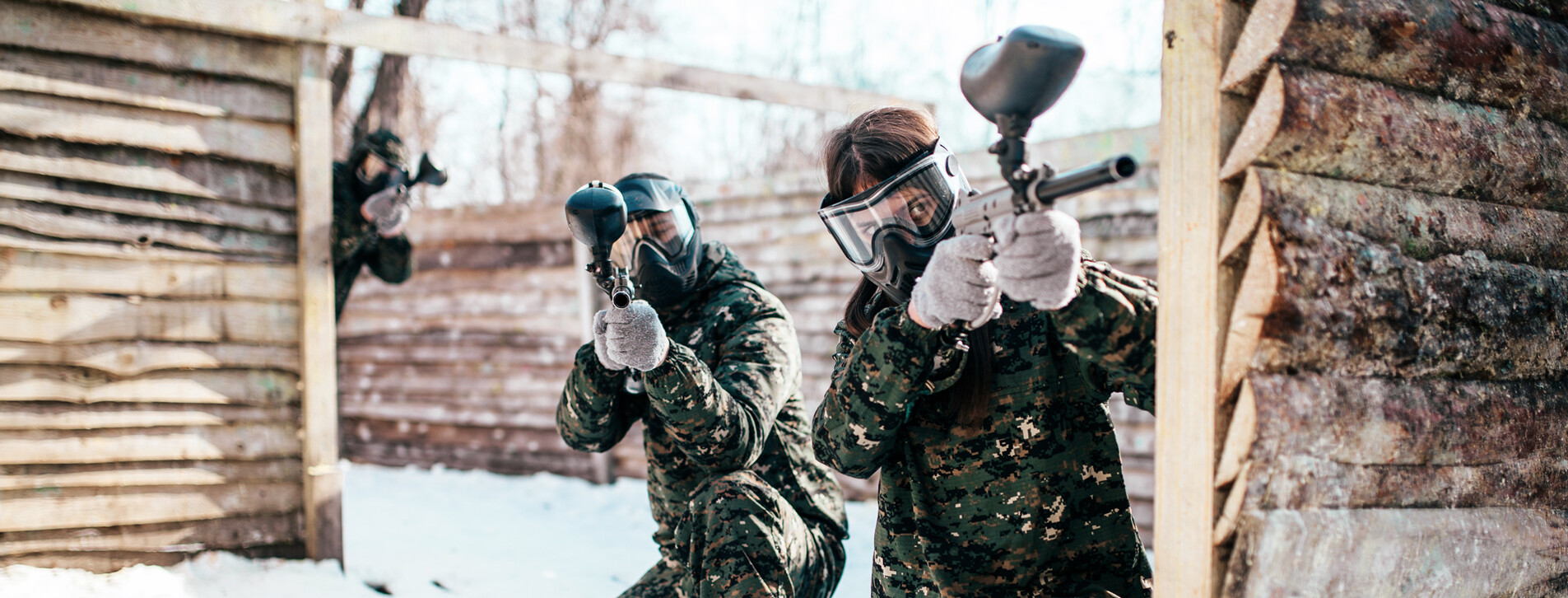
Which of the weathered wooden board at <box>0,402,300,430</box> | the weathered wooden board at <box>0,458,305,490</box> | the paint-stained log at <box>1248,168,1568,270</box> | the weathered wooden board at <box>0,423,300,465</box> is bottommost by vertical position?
the weathered wooden board at <box>0,458,305,490</box>

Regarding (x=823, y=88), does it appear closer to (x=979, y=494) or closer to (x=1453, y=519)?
(x=979, y=494)

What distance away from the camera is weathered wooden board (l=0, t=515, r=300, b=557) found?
3.77 m

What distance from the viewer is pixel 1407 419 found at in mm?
1607

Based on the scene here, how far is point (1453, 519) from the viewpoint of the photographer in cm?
168

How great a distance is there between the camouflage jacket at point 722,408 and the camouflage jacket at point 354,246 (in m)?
2.75

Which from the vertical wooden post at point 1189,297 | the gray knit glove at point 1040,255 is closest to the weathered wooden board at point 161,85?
the gray knit glove at point 1040,255

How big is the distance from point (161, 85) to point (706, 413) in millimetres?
3066

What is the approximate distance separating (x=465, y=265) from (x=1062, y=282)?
659 centimetres

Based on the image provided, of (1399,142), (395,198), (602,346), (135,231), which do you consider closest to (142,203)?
(135,231)

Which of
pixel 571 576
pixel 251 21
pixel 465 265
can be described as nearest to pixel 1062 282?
pixel 571 576

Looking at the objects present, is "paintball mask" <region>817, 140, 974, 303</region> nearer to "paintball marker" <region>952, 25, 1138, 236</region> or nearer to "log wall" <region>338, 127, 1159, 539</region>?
"paintball marker" <region>952, 25, 1138, 236</region>

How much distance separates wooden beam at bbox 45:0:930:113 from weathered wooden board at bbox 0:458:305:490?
1854 millimetres

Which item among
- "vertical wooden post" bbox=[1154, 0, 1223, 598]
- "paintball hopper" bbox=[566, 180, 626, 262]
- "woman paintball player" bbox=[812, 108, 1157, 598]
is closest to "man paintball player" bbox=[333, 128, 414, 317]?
"paintball hopper" bbox=[566, 180, 626, 262]

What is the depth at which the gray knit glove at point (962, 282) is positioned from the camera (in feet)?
5.48
